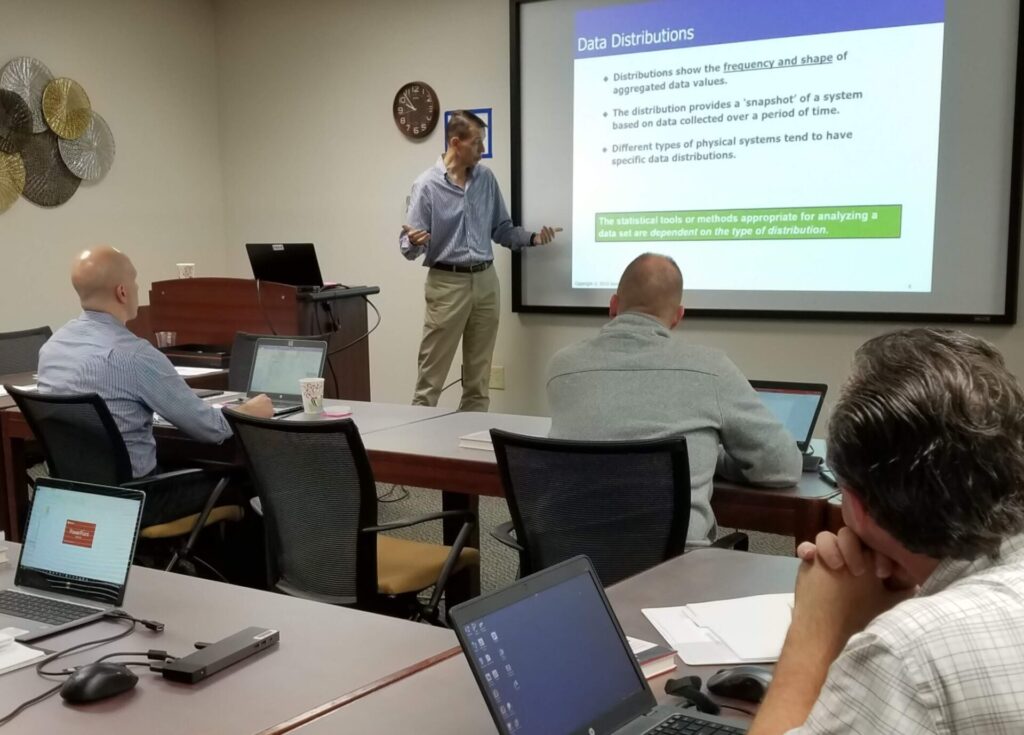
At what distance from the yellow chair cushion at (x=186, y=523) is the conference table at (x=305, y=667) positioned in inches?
47.0

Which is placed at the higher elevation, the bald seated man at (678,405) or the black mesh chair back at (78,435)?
the bald seated man at (678,405)

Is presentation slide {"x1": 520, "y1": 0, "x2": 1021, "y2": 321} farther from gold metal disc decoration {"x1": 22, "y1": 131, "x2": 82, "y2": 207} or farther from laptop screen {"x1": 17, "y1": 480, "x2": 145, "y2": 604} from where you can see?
laptop screen {"x1": 17, "y1": 480, "x2": 145, "y2": 604}

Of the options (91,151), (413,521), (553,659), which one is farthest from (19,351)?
(553,659)

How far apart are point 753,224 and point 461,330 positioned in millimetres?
1593

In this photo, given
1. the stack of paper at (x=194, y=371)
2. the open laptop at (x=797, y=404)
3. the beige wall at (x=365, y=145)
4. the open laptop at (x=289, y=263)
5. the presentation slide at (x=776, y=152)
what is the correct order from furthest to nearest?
the beige wall at (x=365, y=145) < the open laptop at (x=289, y=263) < the presentation slide at (x=776, y=152) < the stack of paper at (x=194, y=371) < the open laptop at (x=797, y=404)

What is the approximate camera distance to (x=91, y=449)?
291cm

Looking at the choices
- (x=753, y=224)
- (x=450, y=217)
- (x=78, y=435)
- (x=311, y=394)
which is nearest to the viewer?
(x=78, y=435)

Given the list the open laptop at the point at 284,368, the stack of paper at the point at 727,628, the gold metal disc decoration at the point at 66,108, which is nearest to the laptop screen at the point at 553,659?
the stack of paper at the point at 727,628

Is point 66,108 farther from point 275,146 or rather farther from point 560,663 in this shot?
point 560,663

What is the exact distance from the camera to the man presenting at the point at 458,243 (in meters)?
5.16

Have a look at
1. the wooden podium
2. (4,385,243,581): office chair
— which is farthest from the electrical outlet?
(4,385,243,581): office chair

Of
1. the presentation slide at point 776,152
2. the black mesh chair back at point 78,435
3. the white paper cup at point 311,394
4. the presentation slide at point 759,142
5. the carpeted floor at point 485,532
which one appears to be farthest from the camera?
the presentation slide at point 759,142

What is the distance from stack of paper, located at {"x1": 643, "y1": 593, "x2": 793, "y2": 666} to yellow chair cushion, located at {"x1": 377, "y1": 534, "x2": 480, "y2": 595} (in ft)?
3.56

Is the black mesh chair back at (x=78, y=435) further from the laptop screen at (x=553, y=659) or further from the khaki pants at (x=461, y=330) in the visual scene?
the khaki pants at (x=461, y=330)
